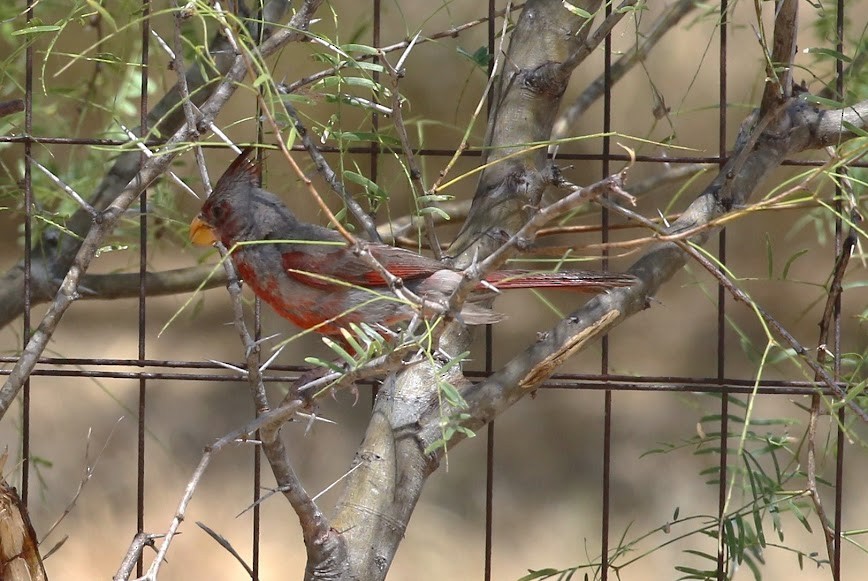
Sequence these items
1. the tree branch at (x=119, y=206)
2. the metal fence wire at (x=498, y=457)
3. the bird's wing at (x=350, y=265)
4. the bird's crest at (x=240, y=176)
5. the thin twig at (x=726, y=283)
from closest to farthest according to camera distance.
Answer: the thin twig at (x=726, y=283), the tree branch at (x=119, y=206), the bird's wing at (x=350, y=265), the bird's crest at (x=240, y=176), the metal fence wire at (x=498, y=457)

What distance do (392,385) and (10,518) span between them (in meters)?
0.67

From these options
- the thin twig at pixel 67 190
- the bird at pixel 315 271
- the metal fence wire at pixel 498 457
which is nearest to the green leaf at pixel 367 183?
the bird at pixel 315 271

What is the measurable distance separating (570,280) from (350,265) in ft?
1.34

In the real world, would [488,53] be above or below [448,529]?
above

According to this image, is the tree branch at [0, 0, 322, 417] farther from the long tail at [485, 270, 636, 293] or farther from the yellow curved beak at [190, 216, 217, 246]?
A: the long tail at [485, 270, 636, 293]

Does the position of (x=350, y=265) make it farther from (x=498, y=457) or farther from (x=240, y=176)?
(x=498, y=457)

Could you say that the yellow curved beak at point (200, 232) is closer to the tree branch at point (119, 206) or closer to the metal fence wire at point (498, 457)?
the tree branch at point (119, 206)

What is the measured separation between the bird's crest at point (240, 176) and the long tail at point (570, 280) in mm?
540

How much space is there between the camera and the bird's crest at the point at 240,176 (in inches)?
75.7

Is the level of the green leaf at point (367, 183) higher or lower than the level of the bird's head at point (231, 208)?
lower

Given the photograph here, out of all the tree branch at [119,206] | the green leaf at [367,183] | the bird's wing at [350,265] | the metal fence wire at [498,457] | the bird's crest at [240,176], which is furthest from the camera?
the metal fence wire at [498,457]

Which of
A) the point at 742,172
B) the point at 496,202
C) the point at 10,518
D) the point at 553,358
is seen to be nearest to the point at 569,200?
the point at 553,358

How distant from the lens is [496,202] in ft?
6.19

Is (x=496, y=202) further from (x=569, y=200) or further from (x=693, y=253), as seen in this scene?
(x=569, y=200)
